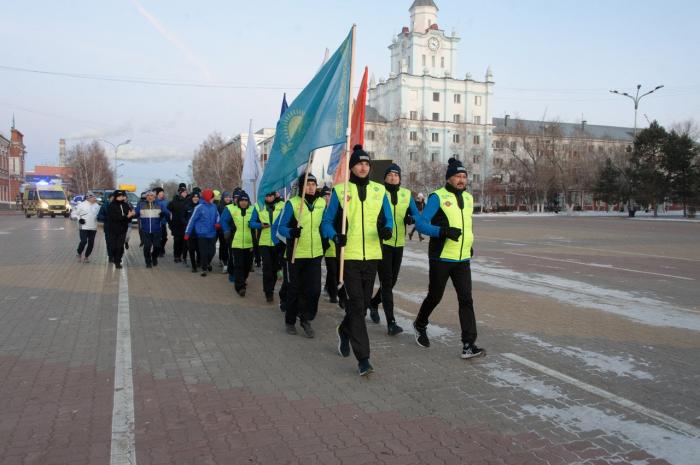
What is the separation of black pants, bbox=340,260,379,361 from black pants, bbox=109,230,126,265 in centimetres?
908

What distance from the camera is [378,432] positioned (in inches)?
154

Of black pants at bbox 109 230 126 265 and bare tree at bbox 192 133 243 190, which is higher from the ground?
bare tree at bbox 192 133 243 190

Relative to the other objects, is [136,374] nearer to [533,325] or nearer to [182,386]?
[182,386]

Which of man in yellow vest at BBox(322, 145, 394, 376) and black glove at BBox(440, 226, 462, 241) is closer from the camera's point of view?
man in yellow vest at BBox(322, 145, 394, 376)

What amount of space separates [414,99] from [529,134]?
20.5 meters

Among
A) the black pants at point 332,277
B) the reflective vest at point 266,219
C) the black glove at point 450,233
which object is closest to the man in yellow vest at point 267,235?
the reflective vest at point 266,219

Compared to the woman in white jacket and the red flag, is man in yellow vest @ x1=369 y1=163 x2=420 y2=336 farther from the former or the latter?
the woman in white jacket

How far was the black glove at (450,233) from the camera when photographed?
5.43 metres

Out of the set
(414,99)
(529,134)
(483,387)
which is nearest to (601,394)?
(483,387)

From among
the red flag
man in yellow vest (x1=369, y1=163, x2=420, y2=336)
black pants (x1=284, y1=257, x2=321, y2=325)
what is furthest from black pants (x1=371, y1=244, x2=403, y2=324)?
the red flag

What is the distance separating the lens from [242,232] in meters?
9.70

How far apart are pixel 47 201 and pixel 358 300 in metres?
48.2

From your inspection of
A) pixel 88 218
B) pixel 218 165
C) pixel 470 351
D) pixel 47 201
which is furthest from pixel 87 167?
pixel 470 351

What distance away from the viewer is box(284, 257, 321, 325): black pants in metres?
6.66
